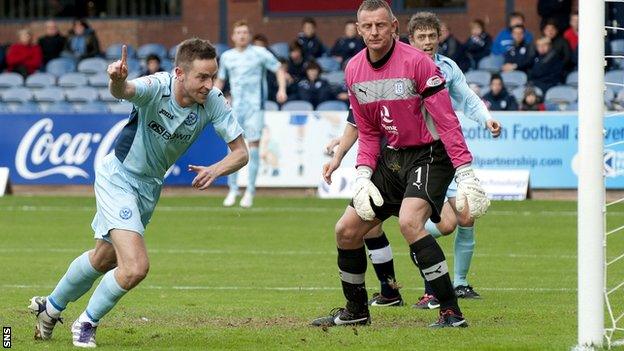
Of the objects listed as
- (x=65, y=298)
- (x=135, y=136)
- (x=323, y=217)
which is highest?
(x=135, y=136)

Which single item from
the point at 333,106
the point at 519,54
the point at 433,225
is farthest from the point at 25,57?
the point at 433,225

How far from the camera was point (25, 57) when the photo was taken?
2834 cm

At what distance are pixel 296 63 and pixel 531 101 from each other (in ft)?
18.3

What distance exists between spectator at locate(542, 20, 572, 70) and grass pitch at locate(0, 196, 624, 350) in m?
4.57

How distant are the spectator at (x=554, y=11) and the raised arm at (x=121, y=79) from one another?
18558 millimetres

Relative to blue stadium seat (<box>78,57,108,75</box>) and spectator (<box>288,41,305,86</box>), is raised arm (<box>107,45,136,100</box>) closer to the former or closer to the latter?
spectator (<box>288,41,305,86</box>)

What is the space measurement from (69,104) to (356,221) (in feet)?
58.1

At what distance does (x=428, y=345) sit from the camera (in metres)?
8.38

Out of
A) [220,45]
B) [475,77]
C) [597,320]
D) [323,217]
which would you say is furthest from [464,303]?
[220,45]

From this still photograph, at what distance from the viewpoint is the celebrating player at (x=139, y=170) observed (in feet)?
27.2

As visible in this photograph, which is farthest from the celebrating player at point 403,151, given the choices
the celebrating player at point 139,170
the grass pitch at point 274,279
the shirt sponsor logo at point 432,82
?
the celebrating player at point 139,170

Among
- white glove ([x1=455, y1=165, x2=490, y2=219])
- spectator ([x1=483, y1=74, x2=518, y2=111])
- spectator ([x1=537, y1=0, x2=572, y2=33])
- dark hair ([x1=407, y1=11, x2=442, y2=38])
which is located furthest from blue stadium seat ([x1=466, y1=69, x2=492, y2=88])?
white glove ([x1=455, y1=165, x2=490, y2=219])

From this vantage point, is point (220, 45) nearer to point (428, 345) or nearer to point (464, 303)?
point (464, 303)

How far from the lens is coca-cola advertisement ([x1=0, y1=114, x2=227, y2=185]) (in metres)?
22.6
